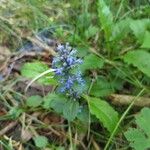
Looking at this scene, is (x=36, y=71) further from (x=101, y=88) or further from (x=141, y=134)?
(x=141, y=134)

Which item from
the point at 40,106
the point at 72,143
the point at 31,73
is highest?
the point at 31,73

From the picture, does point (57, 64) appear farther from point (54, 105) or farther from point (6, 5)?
point (6, 5)

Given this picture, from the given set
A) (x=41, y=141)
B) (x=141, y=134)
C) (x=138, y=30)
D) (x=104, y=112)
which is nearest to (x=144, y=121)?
(x=141, y=134)

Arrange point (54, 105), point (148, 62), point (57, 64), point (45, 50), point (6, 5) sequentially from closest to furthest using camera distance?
1. point (57, 64)
2. point (54, 105)
3. point (148, 62)
4. point (45, 50)
5. point (6, 5)

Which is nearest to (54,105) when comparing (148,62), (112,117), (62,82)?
(62,82)

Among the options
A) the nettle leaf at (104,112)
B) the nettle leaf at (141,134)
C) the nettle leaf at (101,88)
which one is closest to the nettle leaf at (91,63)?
the nettle leaf at (101,88)
